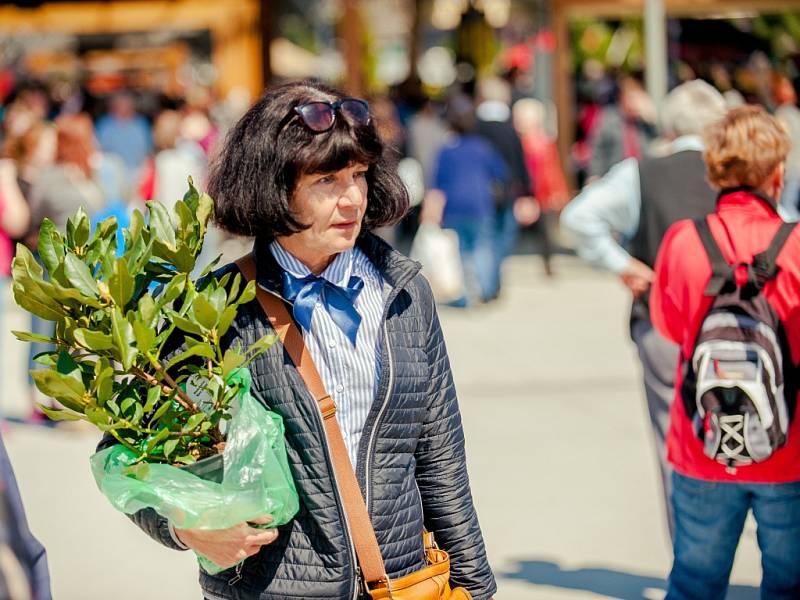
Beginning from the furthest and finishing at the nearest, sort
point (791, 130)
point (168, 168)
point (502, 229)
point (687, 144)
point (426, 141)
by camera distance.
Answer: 1. point (426, 141)
2. point (502, 229)
3. point (791, 130)
4. point (168, 168)
5. point (687, 144)

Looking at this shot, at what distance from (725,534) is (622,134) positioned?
9629 mm

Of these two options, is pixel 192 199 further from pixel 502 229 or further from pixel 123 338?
pixel 502 229

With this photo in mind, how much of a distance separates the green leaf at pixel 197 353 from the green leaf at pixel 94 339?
4.9 inches

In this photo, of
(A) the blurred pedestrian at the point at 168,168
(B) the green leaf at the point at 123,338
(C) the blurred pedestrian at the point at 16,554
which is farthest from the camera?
(A) the blurred pedestrian at the point at 168,168

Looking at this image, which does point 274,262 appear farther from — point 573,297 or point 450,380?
point 573,297

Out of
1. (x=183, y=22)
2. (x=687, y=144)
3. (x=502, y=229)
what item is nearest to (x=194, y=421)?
(x=687, y=144)

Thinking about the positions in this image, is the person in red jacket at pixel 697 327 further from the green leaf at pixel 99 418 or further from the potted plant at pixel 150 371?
the green leaf at pixel 99 418

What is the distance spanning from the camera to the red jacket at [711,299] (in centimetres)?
376

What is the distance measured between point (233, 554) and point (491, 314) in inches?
381

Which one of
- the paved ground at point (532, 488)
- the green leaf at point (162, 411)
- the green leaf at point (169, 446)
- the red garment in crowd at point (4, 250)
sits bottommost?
the paved ground at point (532, 488)

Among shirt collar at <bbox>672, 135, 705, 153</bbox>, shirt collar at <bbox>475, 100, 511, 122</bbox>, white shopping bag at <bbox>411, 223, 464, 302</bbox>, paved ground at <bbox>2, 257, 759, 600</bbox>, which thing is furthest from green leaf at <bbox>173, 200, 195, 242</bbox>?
shirt collar at <bbox>475, 100, 511, 122</bbox>

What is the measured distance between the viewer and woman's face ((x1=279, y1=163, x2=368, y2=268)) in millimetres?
2824

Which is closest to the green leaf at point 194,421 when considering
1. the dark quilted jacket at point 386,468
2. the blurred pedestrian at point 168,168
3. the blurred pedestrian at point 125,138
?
the dark quilted jacket at point 386,468

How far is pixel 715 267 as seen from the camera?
381cm
